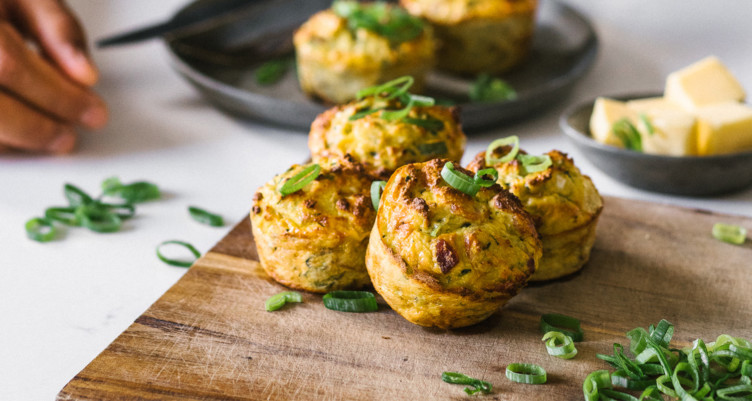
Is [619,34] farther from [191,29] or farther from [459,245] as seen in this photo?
[459,245]

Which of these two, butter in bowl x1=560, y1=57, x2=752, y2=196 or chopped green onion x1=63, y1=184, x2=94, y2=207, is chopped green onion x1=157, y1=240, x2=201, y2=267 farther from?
butter in bowl x1=560, y1=57, x2=752, y2=196

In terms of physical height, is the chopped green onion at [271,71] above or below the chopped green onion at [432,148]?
below

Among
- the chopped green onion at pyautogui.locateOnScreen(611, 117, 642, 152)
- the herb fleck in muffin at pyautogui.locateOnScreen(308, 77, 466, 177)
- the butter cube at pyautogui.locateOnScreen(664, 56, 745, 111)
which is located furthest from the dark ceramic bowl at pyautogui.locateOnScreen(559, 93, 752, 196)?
the herb fleck in muffin at pyautogui.locateOnScreen(308, 77, 466, 177)

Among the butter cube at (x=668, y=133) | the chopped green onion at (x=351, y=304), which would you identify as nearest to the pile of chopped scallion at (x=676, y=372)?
the chopped green onion at (x=351, y=304)

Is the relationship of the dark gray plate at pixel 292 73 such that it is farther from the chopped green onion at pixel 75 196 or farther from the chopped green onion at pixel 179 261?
the chopped green onion at pixel 179 261

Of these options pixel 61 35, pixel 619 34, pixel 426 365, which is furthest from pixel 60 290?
pixel 619 34

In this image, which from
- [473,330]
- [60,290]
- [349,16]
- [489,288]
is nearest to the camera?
[489,288]
